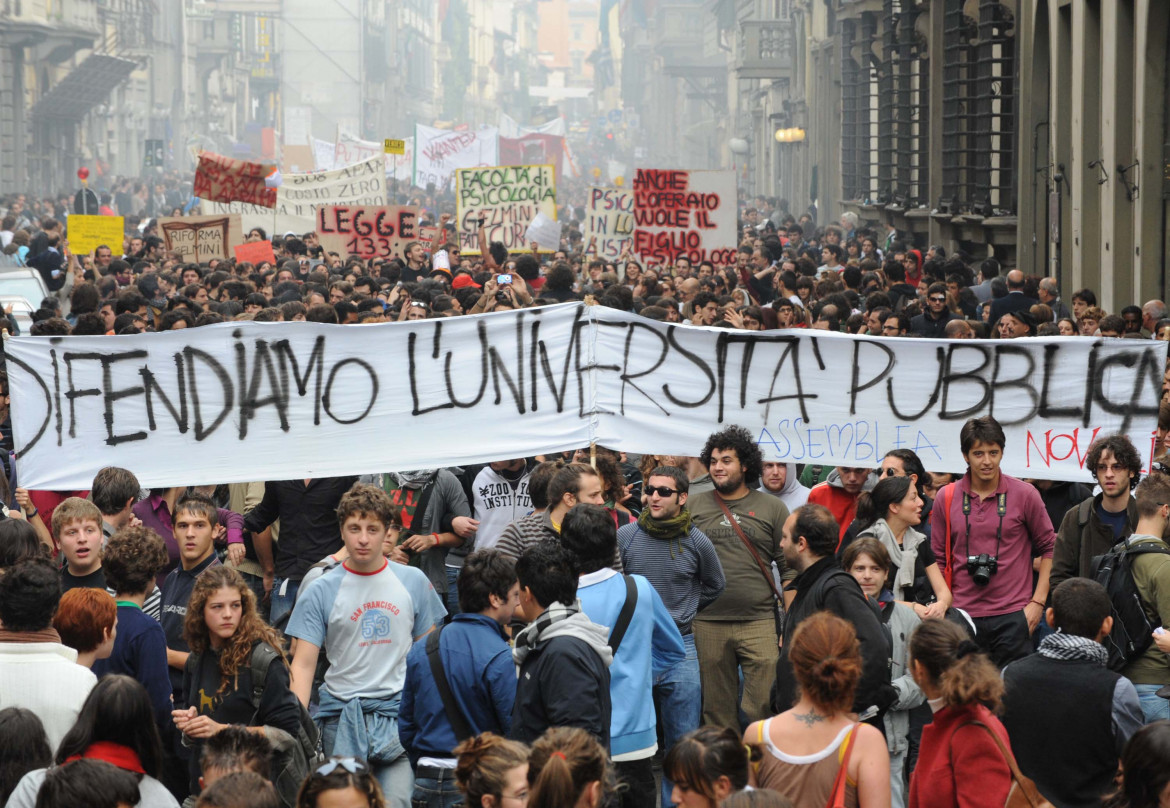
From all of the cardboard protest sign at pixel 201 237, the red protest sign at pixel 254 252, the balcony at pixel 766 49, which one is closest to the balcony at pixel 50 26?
the balcony at pixel 766 49

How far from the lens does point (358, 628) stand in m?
5.88

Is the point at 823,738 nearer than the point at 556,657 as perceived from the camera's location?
Yes

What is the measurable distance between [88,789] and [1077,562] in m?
4.27

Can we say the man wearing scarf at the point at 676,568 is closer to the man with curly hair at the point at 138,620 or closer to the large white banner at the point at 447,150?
the man with curly hair at the point at 138,620

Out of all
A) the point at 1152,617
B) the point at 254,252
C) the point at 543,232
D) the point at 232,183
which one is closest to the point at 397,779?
the point at 1152,617

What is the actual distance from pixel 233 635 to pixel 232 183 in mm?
18411

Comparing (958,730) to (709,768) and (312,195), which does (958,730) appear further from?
(312,195)

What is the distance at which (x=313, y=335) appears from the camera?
26.6ft

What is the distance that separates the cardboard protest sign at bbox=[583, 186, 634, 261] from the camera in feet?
72.9

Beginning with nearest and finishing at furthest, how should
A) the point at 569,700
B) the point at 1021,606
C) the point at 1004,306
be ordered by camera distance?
the point at 569,700 < the point at 1021,606 < the point at 1004,306

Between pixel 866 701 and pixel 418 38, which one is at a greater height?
pixel 418 38

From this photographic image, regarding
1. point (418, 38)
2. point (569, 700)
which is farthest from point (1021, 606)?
point (418, 38)

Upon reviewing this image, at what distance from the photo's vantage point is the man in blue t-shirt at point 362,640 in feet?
19.1

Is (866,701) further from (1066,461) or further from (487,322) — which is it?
(487,322)
